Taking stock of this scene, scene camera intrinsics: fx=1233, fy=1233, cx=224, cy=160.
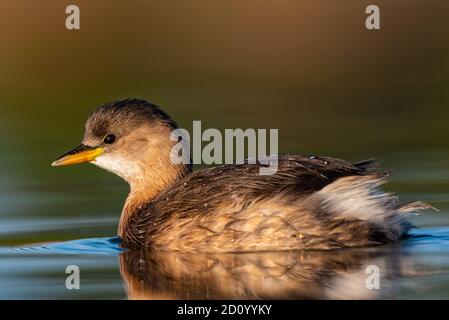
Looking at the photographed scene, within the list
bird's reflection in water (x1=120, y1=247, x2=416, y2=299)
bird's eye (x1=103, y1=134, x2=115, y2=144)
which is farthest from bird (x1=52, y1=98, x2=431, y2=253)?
bird's eye (x1=103, y1=134, x2=115, y2=144)

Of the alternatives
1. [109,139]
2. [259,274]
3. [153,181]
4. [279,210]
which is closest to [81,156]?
[109,139]

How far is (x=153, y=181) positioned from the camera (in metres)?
12.2

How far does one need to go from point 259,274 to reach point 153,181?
264 cm

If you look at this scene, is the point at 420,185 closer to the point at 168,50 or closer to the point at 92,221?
the point at 92,221

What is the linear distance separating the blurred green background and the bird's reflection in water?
1982 mm

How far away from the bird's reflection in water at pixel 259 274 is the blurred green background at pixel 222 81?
1.98 meters

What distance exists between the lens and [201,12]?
25984 millimetres

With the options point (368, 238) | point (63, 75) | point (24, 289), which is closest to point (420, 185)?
point (368, 238)

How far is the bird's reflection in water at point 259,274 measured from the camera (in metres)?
9.12

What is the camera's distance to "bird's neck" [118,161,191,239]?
39.8 ft

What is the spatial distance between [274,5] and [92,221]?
1381 cm

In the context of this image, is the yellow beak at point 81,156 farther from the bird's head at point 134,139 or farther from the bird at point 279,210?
the bird at point 279,210

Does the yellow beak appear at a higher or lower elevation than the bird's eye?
lower

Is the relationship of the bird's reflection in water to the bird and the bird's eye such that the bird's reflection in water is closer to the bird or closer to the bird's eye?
the bird
